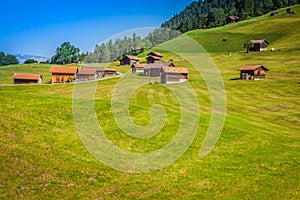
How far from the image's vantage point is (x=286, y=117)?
55.3 m

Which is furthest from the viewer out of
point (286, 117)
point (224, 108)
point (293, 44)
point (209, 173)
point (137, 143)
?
point (293, 44)

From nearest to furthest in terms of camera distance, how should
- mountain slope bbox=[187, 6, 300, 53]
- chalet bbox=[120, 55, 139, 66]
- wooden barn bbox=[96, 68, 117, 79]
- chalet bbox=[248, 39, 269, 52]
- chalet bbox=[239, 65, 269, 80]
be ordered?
chalet bbox=[239, 65, 269, 80] < wooden barn bbox=[96, 68, 117, 79] < chalet bbox=[248, 39, 269, 52] < chalet bbox=[120, 55, 139, 66] < mountain slope bbox=[187, 6, 300, 53]

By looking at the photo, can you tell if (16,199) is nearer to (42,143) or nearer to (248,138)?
(42,143)

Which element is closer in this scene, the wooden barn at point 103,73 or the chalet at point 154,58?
the wooden barn at point 103,73

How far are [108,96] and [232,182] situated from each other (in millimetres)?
52321

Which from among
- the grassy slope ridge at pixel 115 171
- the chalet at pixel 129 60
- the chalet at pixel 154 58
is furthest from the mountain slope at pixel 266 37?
the grassy slope ridge at pixel 115 171

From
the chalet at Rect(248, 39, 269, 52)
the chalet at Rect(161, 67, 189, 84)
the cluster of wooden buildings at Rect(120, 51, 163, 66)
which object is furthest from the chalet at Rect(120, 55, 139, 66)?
the chalet at Rect(161, 67, 189, 84)

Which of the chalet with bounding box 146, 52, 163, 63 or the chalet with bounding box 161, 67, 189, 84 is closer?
the chalet with bounding box 161, 67, 189, 84

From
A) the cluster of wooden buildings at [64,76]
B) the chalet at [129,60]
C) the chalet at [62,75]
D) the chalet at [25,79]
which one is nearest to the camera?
the chalet at [25,79]

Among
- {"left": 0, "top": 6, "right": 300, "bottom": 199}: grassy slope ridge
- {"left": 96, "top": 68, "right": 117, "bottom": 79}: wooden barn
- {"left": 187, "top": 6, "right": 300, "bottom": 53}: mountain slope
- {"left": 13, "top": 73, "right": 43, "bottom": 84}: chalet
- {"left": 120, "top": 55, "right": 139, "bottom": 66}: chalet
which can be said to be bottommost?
{"left": 0, "top": 6, "right": 300, "bottom": 199}: grassy slope ridge

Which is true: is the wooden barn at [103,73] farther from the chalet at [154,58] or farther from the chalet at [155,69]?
the chalet at [154,58]

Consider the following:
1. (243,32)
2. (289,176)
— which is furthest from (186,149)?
(243,32)

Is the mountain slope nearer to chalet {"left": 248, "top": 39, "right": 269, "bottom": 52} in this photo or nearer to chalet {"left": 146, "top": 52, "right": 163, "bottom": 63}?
chalet {"left": 248, "top": 39, "right": 269, "bottom": 52}

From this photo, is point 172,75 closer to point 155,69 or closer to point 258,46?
point 155,69
